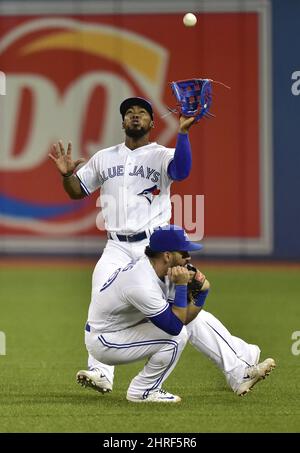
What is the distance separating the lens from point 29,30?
17703 mm

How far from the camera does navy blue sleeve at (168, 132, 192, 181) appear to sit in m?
7.57

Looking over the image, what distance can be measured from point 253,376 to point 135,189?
5.09 ft

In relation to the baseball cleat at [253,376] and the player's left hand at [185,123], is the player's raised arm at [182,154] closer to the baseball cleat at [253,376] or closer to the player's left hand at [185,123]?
the player's left hand at [185,123]

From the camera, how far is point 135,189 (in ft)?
26.3

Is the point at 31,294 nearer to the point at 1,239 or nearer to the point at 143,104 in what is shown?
the point at 1,239

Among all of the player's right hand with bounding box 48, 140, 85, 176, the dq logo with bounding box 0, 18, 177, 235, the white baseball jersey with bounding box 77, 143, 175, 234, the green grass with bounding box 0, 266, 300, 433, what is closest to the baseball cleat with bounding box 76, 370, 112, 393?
the green grass with bounding box 0, 266, 300, 433

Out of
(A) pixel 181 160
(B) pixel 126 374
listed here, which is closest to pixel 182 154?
(A) pixel 181 160

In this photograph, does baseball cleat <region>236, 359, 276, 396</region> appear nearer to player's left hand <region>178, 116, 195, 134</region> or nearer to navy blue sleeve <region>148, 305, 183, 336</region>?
navy blue sleeve <region>148, 305, 183, 336</region>

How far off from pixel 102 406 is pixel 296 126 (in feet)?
34.7

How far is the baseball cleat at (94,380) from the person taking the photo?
7.38m

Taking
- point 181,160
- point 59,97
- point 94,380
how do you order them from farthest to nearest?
1. point 59,97
2. point 181,160
3. point 94,380

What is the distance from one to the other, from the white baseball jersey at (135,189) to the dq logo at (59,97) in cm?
931

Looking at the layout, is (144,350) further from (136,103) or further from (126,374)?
(136,103)

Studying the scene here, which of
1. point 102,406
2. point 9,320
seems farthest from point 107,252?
point 9,320
